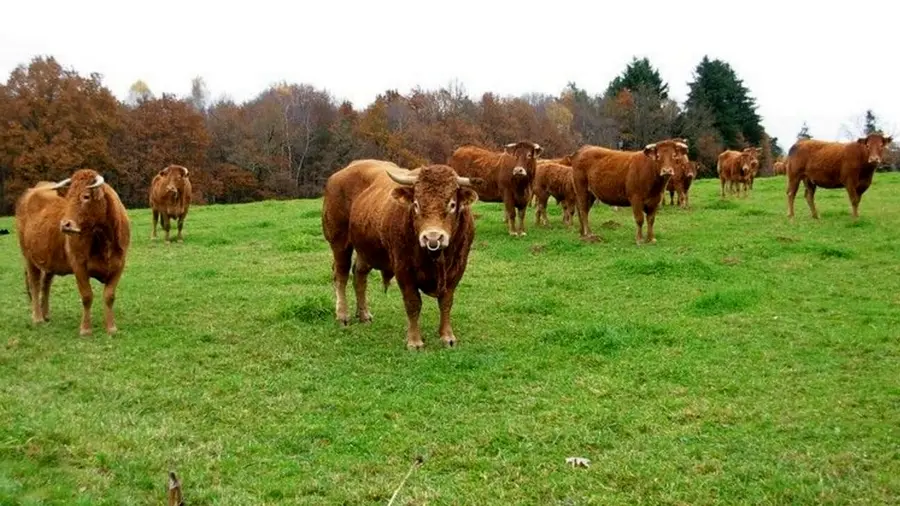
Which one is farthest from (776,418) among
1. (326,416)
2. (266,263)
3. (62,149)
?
(62,149)

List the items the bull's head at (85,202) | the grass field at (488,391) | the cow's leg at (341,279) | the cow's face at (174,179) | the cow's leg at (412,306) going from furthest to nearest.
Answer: the cow's face at (174,179), the cow's leg at (341,279), the bull's head at (85,202), the cow's leg at (412,306), the grass field at (488,391)

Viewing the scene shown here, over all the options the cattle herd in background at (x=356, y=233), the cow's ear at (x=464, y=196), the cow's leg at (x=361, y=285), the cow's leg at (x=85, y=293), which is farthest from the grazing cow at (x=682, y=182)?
the cow's leg at (x=85, y=293)

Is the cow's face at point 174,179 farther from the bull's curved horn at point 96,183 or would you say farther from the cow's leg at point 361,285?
the cow's leg at point 361,285

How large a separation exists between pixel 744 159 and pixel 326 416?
24.6 metres

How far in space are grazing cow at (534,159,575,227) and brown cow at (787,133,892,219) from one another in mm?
5437

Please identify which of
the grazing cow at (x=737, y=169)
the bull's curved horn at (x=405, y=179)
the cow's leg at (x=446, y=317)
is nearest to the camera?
the bull's curved horn at (x=405, y=179)

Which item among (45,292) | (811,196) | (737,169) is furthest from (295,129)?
(45,292)

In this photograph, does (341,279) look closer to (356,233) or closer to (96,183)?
(356,233)

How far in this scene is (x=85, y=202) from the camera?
9.05 metres

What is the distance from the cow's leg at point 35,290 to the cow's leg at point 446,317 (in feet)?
18.1

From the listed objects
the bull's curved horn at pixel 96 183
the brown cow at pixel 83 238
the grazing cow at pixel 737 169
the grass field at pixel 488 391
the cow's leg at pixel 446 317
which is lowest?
the grass field at pixel 488 391

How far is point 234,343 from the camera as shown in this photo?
28.8 ft

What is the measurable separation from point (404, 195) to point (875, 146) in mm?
14213

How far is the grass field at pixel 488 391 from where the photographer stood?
16.1 ft
